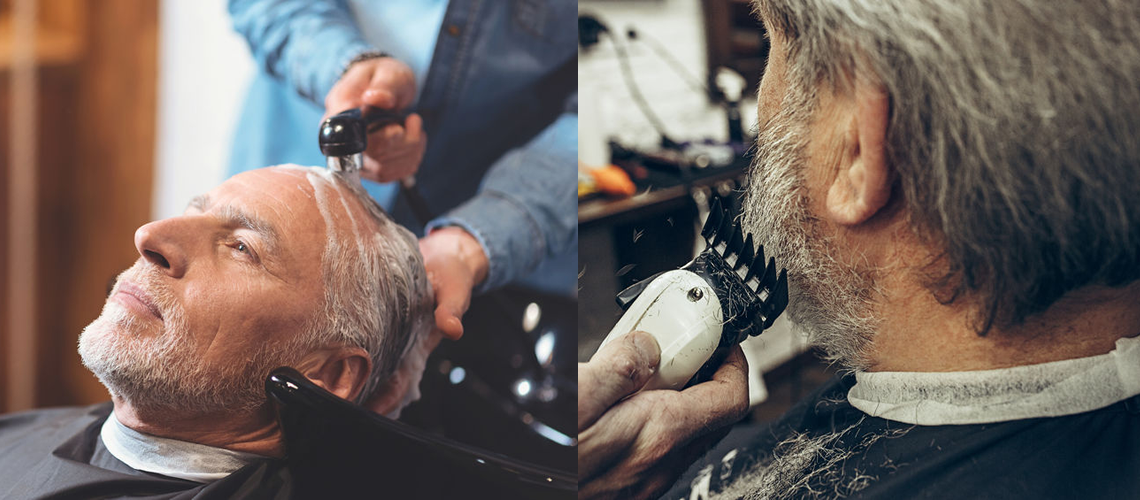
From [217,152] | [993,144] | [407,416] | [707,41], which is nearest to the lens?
[993,144]

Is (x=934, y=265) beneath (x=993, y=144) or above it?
beneath

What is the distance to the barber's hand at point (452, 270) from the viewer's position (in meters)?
0.81

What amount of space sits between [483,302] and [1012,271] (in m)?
0.53

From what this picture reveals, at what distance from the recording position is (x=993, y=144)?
0.56 metres

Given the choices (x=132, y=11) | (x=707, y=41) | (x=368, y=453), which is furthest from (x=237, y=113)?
(x=707, y=41)

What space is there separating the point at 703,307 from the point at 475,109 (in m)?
0.39

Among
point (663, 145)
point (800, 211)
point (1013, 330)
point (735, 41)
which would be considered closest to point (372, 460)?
point (800, 211)

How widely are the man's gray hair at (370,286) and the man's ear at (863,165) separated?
1.38 ft

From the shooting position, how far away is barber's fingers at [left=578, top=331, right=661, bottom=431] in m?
0.59

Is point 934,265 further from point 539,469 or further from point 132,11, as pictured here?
point 132,11

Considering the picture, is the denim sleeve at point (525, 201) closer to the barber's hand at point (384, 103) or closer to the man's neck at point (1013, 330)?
the barber's hand at point (384, 103)

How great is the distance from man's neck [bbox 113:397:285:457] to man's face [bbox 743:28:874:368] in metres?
0.47

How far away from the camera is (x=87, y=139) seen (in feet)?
3.15

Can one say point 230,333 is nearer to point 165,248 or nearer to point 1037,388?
point 165,248
